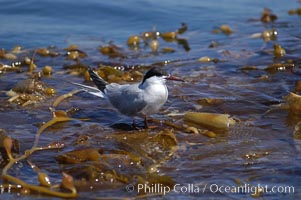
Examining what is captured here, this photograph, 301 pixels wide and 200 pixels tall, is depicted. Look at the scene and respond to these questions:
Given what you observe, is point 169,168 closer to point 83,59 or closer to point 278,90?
point 278,90

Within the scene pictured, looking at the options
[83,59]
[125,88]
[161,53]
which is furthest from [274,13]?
[125,88]

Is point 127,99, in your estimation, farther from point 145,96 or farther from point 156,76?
point 156,76

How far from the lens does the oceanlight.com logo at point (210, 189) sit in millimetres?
5059

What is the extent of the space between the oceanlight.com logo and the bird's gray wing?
1.34 m

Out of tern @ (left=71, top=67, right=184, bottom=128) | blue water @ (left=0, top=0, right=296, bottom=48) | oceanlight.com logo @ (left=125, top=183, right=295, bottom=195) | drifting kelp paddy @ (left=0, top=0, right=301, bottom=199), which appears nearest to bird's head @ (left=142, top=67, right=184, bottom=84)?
tern @ (left=71, top=67, right=184, bottom=128)

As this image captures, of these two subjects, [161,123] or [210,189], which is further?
[161,123]

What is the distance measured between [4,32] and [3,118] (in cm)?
364

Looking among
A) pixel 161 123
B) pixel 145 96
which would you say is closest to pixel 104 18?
pixel 161 123

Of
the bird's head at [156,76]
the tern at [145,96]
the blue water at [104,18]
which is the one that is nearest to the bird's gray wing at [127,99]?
the tern at [145,96]

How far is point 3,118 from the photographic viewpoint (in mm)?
6590

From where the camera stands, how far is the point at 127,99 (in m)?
6.42

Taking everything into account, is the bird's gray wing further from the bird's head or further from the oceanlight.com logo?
the oceanlight.com logo

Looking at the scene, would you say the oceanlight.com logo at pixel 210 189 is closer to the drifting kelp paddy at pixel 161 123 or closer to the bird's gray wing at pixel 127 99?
the drifting kelp paddy at pixel 161 123

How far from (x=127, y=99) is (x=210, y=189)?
5.18 ft
